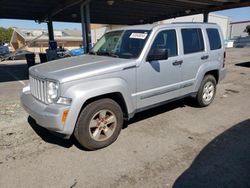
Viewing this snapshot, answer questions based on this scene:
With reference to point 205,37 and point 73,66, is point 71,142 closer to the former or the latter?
point 73,66

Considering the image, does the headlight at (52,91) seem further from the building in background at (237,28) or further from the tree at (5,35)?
the tree at (5,35)

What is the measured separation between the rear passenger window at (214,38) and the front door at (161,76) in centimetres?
131

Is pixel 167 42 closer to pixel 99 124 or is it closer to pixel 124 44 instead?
pixel 124 44

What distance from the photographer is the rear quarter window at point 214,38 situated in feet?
18.0

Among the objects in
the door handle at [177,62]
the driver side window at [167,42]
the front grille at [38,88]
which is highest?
the driver side window at [167,42]

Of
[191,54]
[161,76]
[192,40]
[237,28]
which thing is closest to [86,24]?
[192,40]

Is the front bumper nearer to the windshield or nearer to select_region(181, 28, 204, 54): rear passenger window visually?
the windshield

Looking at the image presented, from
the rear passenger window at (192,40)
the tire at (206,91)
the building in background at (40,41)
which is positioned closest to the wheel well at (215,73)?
the tire at (206,91)

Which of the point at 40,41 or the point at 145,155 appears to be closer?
the point at 145,155

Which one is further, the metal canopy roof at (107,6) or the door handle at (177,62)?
the metal canopy roof at (107,6)

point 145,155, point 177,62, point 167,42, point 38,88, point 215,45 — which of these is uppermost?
point 167,42

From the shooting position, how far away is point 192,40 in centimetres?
505

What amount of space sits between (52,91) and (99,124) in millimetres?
926

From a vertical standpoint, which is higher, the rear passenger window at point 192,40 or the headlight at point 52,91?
the rear passenger window at point 192,40
